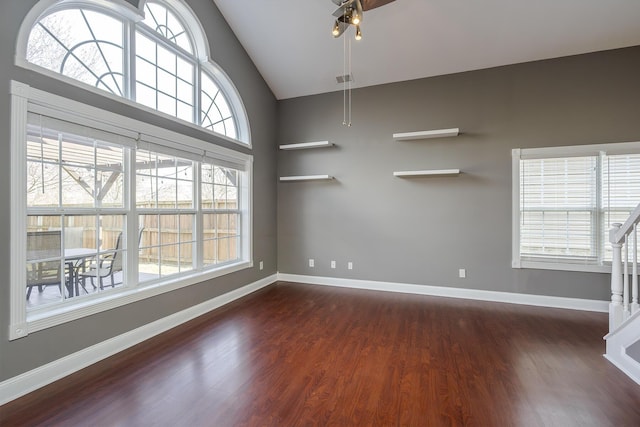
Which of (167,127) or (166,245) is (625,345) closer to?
(166,245)

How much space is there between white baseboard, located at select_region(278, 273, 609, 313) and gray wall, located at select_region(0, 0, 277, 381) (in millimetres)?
1015

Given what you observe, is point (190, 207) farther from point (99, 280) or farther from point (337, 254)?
point (337, 254)

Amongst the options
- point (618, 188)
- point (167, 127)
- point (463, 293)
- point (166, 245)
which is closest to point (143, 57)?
point (167, 127)

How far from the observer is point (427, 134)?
13.9 ft

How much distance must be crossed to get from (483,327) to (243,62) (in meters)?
4.92

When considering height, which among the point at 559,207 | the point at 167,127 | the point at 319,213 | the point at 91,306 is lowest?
the point at 91,306

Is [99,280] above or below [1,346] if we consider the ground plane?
above

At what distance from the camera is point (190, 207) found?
362 centimetres

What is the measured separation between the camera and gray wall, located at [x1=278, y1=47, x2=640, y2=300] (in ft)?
12.4

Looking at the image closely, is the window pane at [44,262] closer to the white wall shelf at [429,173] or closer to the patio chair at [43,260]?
the patio chair at [43,260]

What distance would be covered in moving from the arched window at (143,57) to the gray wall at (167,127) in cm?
14

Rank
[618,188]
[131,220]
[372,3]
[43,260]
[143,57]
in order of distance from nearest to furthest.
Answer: [43,260] < [372,3] < [131,220] < [143,57] < [618,188]

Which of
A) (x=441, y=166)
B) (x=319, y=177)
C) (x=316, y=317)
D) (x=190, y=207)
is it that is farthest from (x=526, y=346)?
(x=190, y=207)

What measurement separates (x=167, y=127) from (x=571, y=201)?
520cm
